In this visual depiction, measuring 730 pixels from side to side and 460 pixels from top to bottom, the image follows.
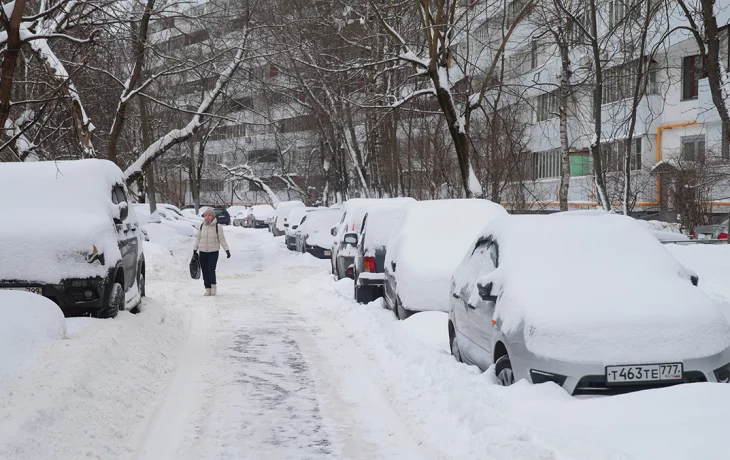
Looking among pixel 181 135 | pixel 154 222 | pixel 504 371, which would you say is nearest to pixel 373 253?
pixel 504 371

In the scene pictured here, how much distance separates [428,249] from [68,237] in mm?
4734

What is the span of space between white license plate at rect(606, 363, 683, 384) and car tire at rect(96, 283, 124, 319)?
629cm

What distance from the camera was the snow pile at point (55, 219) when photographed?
A: 31.4ft

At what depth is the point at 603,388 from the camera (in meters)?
5.98

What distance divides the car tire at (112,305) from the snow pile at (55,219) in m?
0.36

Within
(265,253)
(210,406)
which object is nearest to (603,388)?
(210,406)

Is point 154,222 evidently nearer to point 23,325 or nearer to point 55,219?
point 55,219

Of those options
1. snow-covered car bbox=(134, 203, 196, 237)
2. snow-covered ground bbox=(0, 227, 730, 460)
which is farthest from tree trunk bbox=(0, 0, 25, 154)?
snow-covered car bbox=(134, 203, 196, 237)

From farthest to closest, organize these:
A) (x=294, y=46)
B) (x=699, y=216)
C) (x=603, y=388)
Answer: (x=294, y=46)
(x=699, y=216)
(x=603, y=388)

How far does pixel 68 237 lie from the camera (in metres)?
9.70

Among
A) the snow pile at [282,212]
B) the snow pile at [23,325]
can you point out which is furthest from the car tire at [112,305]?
the snow pile at [282,212]

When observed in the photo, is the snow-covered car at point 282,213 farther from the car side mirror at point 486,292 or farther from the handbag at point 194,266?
the car side mirror at point 486,292

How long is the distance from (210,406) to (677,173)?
65.0 feet

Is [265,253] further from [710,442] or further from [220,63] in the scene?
[710,442]
